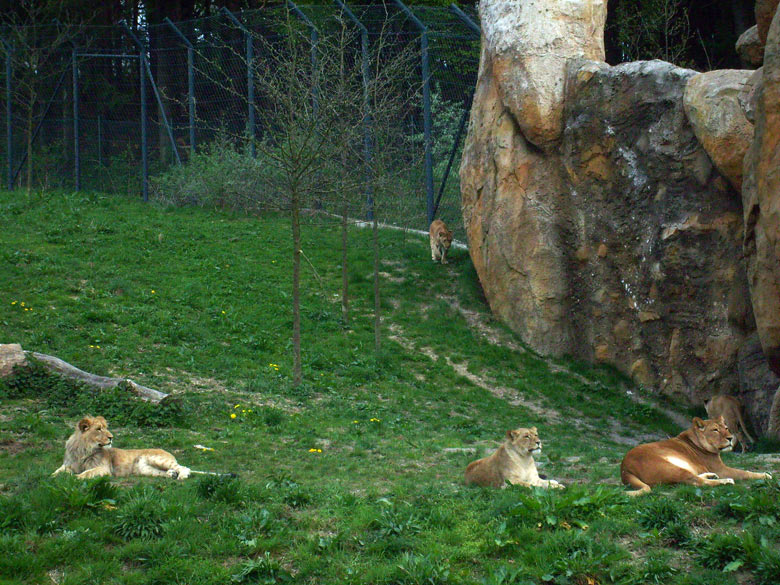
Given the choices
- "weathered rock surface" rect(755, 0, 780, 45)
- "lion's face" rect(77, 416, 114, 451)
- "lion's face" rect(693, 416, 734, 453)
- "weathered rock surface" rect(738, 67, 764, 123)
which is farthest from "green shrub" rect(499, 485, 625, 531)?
"weathered rock surface" rect(755, 0, 780, 45)

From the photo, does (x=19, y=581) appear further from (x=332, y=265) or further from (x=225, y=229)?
(x=225, y=229)

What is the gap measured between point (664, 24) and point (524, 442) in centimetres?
1687

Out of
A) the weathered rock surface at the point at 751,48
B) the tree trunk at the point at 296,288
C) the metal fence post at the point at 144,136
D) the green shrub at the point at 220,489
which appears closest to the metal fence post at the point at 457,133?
the weathered rock surface at the point at 751,48

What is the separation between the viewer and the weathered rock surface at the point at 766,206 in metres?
10.2

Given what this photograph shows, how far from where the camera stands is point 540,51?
627 inches

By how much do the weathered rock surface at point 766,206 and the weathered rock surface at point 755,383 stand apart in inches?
37.6

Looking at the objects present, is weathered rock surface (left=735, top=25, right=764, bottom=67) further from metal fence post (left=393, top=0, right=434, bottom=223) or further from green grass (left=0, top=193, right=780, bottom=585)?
metal fence post (left=393, top=0, right=434, bottom=223)

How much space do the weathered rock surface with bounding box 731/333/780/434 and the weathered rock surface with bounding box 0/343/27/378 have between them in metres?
10.4

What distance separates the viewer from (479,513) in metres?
6.89

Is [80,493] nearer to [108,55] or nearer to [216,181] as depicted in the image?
[216,181]

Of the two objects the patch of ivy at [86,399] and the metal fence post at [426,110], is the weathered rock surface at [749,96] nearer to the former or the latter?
the patch of ivy at [86,399]

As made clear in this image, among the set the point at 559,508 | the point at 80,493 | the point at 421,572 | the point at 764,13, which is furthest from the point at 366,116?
the point at 421,572

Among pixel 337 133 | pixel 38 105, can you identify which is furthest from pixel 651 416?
pixel 38 105

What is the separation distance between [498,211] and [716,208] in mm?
4469
